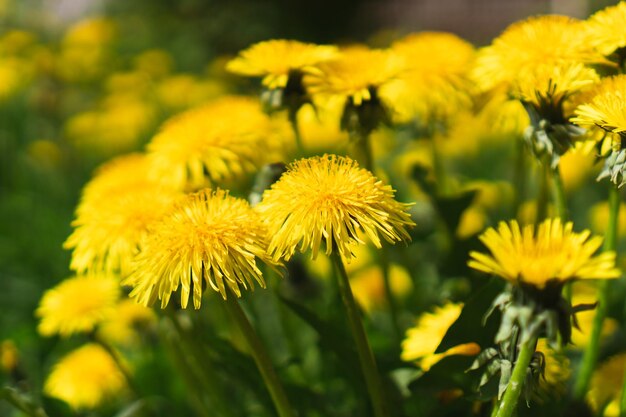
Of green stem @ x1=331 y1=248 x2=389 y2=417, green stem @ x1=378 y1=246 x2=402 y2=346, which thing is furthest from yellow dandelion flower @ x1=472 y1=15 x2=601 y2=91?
green stem @ x1=331 y1=248 x2=389 y2=417

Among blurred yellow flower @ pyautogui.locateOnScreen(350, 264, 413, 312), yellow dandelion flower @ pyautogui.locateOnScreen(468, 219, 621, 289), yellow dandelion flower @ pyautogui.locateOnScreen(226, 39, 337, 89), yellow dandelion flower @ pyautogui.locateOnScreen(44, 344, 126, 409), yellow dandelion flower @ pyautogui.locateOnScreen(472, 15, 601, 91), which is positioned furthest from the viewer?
blurred yellow flower @ pyautogui.locateOnScreen(350, 264, 413, 312)

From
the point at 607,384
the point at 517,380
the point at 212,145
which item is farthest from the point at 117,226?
the point at 607,384

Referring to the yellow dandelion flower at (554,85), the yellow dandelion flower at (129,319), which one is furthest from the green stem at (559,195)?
the yellow dandelion flower at (129,319)

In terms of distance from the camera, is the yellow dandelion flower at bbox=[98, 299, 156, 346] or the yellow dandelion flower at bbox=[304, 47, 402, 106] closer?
the yellow dandelion flower at bbox=[304, 47, 402, 106]

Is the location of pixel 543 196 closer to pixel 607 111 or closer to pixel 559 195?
pixel 559 195

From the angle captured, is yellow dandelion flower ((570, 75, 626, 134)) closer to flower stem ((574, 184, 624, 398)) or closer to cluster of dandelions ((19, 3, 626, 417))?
cluster of dandelions ((19, 3, 626, 417))

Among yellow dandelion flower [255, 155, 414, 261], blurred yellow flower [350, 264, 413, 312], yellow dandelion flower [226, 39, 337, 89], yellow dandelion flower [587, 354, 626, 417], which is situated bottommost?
blurred yellow flower [350, 264, 413, 312]

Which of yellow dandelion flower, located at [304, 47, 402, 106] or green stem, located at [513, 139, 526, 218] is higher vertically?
yellow dandelion flower, located at [304, 47, 402, 106]
